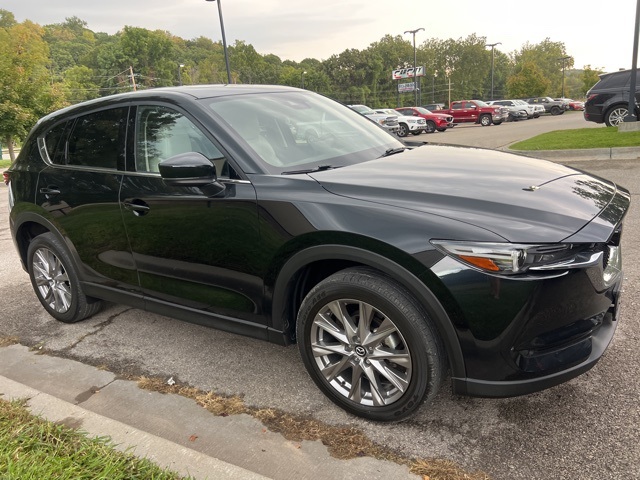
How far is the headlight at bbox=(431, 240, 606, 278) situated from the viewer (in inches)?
83.0

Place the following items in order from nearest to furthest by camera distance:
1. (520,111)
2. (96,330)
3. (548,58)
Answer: (96,330) < (520,111) < (548,58)

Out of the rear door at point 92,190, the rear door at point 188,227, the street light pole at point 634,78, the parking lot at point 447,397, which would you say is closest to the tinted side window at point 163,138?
the rear door at point 188,227

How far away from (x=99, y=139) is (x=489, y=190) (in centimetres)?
271

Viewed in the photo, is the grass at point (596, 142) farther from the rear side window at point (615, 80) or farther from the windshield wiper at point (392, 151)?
the windshield wiper at point (392, 151)

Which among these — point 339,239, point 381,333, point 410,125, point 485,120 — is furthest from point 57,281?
point 485,120

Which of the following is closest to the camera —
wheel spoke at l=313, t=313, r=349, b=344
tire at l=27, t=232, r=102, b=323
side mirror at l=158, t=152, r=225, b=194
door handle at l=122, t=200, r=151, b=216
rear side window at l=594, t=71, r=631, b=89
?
wheel spoke at l=313, t=313, r=349, b=344

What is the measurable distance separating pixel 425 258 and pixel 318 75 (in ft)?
303

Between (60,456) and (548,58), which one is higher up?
(548,58)

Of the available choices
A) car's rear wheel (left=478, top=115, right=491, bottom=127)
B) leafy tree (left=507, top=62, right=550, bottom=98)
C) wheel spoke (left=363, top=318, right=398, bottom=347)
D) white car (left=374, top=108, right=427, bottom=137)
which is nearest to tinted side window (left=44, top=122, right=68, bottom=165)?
wheel spoke (left=363, top=318, right=398, bottom=347)

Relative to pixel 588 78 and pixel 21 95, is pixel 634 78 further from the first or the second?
pixel 588 78

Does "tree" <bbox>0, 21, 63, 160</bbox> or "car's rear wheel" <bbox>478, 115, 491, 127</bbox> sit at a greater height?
"tree" <bbox>0, 21, 63, 160</bbox>

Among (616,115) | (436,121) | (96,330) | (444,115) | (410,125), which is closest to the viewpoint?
(96,330)

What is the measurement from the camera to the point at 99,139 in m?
3.62

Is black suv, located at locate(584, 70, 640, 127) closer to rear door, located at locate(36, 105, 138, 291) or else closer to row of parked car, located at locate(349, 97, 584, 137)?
row of parked car, located at locate(349, 97, 584, 137)
